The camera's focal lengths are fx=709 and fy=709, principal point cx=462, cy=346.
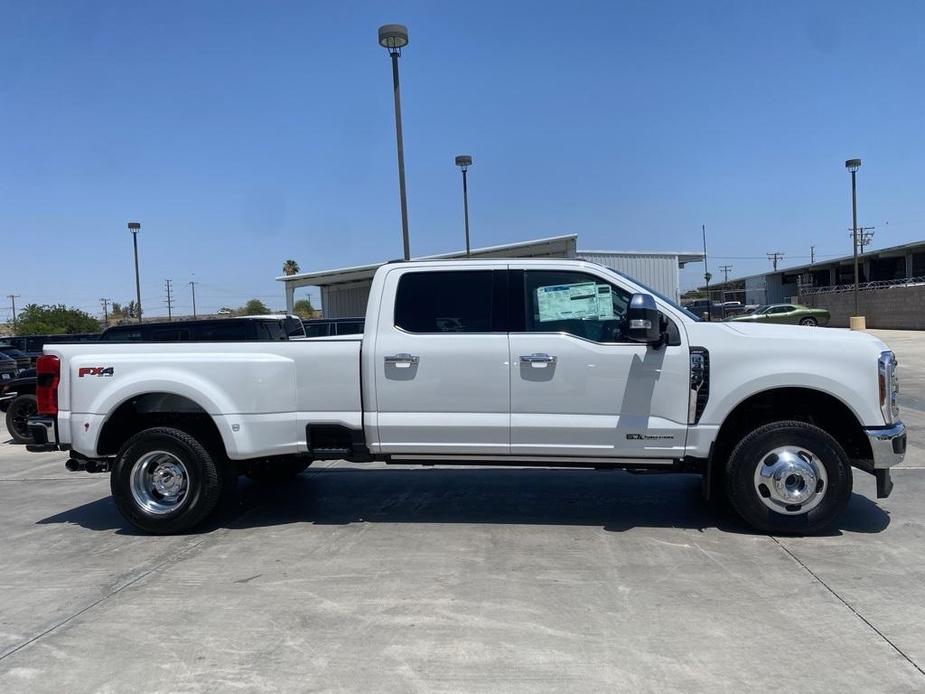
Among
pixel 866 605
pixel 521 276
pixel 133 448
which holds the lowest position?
pixel 866 605

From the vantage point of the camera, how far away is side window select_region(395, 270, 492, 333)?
5527 millimetres

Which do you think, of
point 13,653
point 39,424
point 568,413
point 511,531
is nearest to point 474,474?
point 511,531

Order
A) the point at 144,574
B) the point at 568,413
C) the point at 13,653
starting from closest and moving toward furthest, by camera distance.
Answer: the point at 13,653, the point at 144,574, the point at 568,413

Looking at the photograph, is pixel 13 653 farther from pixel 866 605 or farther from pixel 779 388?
pixel 779 388

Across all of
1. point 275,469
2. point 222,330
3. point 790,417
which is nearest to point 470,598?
point 790,417

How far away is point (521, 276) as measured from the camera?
554cm

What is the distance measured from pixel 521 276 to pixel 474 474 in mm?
3019

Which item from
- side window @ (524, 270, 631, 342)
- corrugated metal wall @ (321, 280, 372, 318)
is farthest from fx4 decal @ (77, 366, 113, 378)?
corrugated metal wall @ (321, 280, 372, 318)

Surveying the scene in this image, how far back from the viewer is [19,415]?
37.3 feet

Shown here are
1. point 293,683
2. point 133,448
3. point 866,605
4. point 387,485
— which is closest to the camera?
point 293,683

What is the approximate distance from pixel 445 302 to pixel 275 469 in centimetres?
285

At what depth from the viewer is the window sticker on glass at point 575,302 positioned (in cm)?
541

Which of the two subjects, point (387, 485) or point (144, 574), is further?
point (387, 485)

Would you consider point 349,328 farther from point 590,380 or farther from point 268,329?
point 590,380
